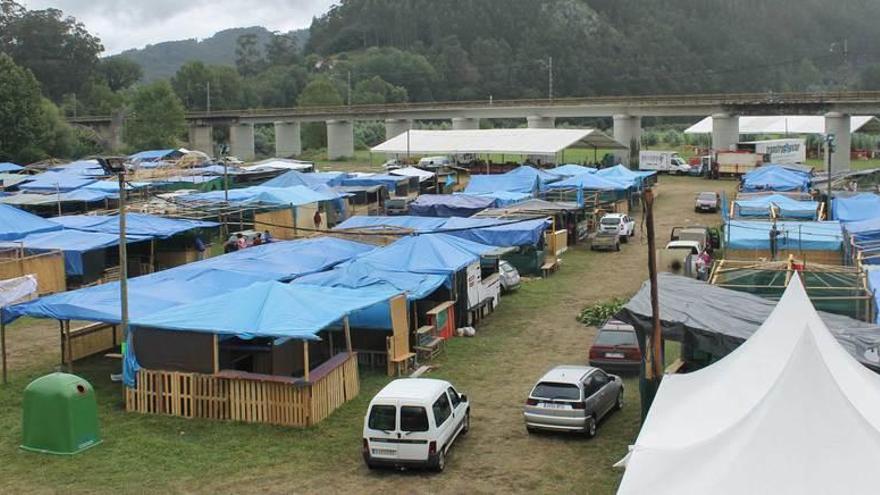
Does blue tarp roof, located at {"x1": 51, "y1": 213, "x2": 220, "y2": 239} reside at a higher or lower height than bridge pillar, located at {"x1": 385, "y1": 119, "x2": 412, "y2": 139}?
lower

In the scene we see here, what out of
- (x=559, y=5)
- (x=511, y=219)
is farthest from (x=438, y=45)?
(x=511, y=219)

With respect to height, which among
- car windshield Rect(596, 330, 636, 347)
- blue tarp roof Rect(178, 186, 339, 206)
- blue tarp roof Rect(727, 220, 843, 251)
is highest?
blue tarp roof Rect(178, 186, 339, 206)

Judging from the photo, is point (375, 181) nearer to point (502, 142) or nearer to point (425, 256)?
point (502, 142)

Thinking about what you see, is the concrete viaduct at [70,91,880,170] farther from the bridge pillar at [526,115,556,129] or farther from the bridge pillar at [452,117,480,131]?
the bridge pillar at [452,117,480,131]

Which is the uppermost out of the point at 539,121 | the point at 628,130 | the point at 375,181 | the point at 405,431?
the point at 539,121

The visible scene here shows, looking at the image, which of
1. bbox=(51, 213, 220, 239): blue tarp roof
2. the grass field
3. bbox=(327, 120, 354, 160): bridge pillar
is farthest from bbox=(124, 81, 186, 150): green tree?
the grass field

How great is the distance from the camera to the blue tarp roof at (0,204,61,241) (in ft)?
94.3

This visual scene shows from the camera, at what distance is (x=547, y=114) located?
87.6m

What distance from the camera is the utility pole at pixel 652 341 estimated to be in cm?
1365

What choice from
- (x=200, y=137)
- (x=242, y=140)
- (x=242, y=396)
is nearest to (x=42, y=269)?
(x=242, y=396)

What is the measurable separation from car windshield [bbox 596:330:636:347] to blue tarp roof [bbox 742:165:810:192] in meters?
24.8

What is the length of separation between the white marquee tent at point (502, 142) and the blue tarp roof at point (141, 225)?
33.4m

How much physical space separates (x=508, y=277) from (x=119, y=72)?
480ft

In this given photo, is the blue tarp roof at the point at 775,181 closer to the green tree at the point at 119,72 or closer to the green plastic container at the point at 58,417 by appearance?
the green plastic container at the point at 58,417
